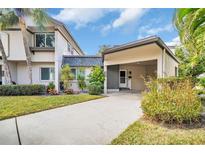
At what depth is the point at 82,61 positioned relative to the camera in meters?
18.8

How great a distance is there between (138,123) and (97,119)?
5.13 ft

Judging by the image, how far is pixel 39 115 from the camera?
788 centimetres

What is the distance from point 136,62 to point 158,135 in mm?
8602

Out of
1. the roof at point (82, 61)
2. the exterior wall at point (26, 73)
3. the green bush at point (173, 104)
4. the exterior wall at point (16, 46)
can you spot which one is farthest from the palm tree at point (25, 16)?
the green bush at point (173, 104)

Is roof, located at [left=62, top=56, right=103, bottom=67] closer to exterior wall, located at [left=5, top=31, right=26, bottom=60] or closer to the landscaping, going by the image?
exterior wall, located at [left=5, top=31, right=26, bottom=60]

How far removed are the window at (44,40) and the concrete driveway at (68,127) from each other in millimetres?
10396

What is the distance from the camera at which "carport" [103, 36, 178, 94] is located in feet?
35.5

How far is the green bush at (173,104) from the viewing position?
6031 mm

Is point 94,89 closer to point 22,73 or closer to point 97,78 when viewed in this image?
point 97,78

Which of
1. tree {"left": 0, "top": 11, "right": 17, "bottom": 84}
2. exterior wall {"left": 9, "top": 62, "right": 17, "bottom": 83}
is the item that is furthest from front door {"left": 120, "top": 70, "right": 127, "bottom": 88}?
tree {"left": 0, "top": 11, "right": 17, "bottom": 84}

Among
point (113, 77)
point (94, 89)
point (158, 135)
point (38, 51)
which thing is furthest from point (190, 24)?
point (38, 51)

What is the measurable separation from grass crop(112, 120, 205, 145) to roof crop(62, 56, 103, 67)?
1284cm
